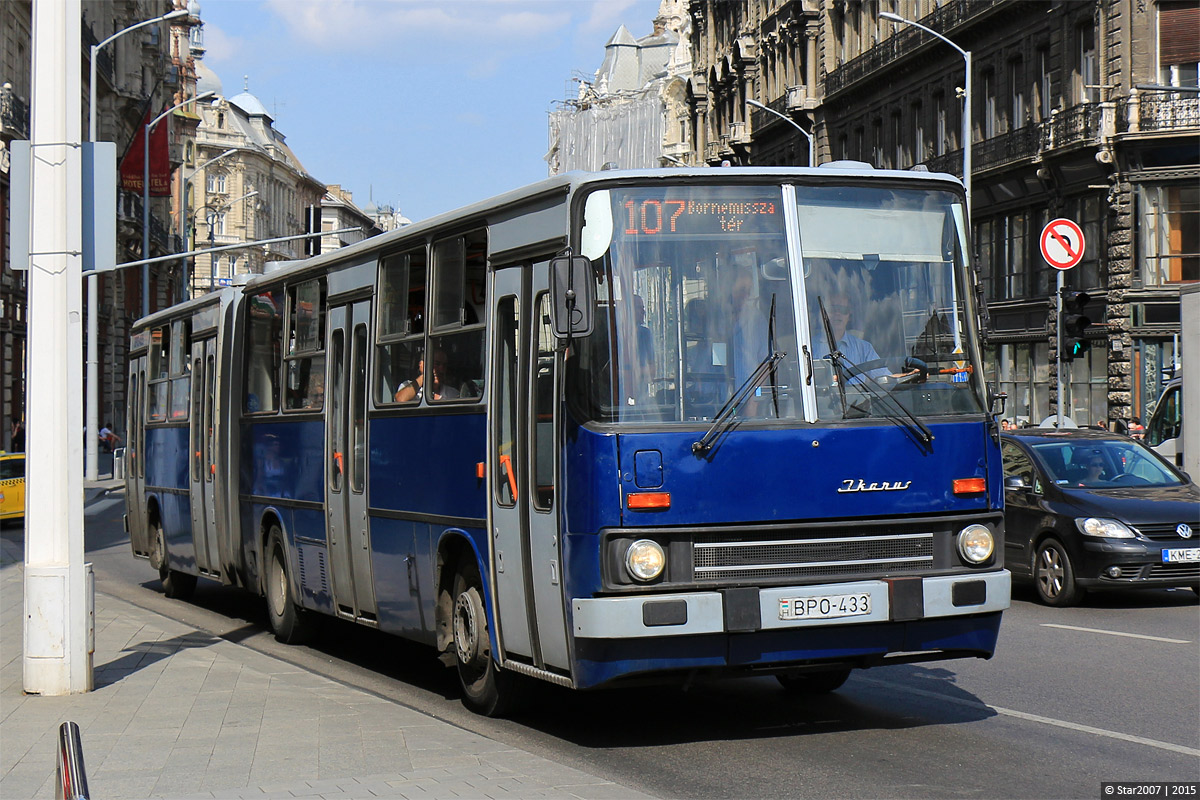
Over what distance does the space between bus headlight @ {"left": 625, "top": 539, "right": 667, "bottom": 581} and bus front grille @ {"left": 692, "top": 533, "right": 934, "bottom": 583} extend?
0.61ft

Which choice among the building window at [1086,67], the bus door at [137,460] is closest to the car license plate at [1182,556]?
the bus door at [137,460]

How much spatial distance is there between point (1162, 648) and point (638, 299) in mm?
6105

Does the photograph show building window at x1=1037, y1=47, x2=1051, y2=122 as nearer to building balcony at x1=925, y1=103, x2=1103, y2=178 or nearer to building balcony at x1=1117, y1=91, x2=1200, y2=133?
building balcony at x1=925, y1=103, x2=1103, y2=178

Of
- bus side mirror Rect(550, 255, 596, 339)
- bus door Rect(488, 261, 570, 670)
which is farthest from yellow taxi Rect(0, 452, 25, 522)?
bus side mirror Rect(550, 255, 596, 339)

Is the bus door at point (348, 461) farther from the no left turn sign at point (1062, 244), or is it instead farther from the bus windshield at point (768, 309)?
the no left turn sign at point (1062, 244)

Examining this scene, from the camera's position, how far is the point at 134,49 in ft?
237

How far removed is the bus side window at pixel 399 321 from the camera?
10870mm

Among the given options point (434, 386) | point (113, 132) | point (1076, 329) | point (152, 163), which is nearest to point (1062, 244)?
point (1076, 329)

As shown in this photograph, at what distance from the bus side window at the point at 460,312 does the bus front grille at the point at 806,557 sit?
2044 millimetres

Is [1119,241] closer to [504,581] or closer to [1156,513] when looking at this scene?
[1156,513]

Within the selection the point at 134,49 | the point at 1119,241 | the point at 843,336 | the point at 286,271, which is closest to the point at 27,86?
the point at 134,49

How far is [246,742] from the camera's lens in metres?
8.43

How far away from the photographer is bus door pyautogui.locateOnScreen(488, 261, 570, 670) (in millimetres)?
8766

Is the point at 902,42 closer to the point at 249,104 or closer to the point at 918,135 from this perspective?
the point at 918,135
